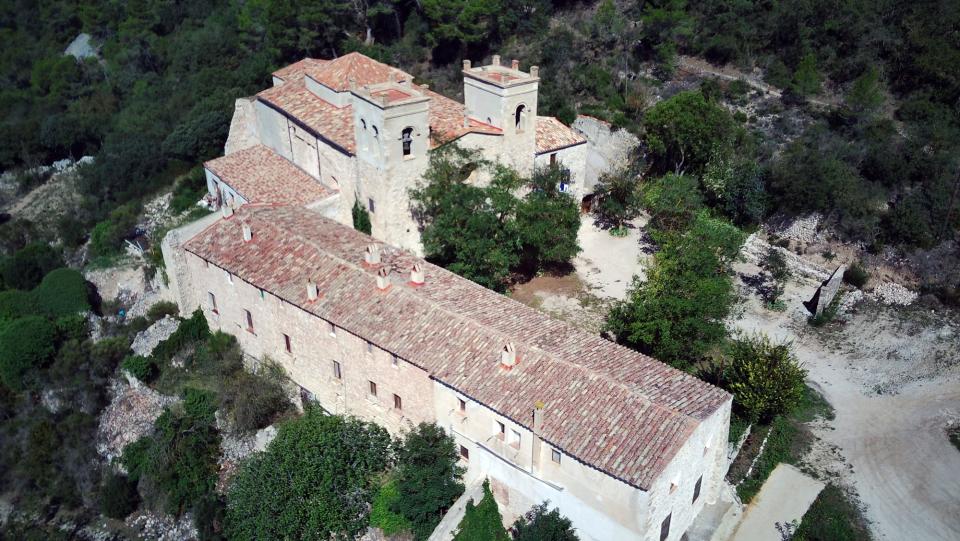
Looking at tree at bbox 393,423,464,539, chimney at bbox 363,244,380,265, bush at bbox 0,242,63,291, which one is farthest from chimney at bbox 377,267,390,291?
bush at bbox 0,242,63,291

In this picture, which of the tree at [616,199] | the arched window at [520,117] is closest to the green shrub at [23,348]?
the arched window at [520,117]

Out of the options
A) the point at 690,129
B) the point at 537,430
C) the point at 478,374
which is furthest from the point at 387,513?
the point at 690,129

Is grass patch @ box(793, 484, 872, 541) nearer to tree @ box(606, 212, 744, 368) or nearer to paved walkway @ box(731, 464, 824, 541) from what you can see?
paved walkway @ box(731, 464, 824, 541)

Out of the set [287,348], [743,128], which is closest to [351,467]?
[287,348]

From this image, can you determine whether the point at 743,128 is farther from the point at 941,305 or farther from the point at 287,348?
the point at 287,348

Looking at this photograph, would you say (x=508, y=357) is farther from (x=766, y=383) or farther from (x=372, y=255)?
(x=766, y=383)

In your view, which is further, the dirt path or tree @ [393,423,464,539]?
the dirt path

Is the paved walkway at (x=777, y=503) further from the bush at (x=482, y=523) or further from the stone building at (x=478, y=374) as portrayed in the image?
the bush at (x=482, y=523)
